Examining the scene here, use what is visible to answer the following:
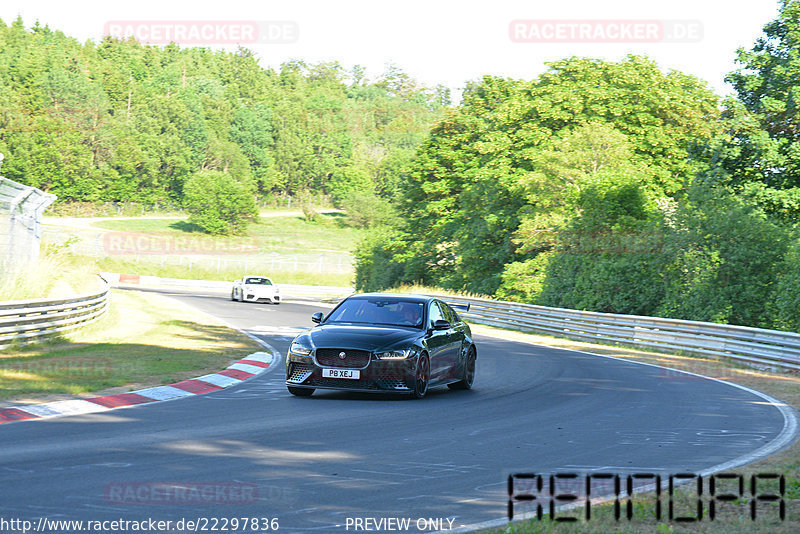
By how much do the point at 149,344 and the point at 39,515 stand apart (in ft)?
47.8

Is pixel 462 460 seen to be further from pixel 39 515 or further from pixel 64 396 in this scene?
pixel 64 396

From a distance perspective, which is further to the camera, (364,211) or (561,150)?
(364,211)

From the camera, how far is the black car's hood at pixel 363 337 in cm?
1264

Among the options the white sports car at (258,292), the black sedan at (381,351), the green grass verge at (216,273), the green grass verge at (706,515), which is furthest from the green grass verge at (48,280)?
the green grass verge at (216,273)

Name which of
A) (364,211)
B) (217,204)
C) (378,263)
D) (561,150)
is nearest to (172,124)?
(217,204)

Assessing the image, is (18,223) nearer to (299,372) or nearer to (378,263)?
(299,372)

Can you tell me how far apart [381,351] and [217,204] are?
102 meters

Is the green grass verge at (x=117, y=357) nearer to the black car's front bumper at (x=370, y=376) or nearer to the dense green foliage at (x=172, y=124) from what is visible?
the black car's front bumper at (x=370, y=376)

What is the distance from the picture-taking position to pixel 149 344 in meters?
20.2

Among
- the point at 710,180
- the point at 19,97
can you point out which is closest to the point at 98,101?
the point at 19,97

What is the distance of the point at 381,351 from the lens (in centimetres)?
1257

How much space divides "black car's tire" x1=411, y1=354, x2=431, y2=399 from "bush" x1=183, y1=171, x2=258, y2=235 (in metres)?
99.4

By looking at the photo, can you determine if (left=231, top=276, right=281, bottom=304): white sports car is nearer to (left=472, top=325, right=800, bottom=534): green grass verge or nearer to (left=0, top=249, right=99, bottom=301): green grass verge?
(left=0, top=249, right=99, bottom=301): green grass verge

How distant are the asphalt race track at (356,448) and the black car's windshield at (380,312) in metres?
1.16
